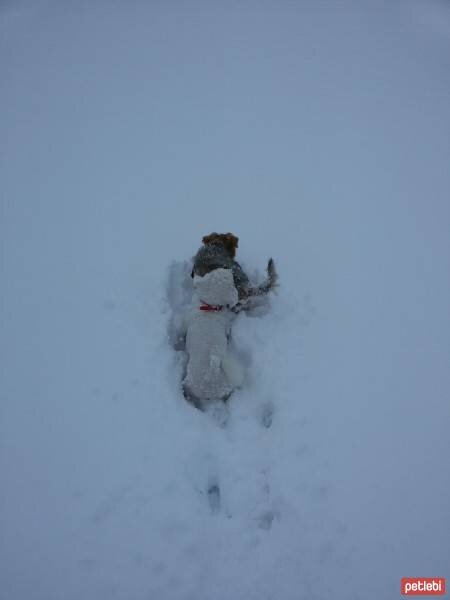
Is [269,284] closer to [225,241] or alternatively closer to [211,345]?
[225,241]

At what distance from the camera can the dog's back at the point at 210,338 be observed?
85.3 inches

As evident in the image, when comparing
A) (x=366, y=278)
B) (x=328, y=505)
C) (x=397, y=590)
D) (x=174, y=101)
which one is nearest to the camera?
(x=397, y=590)

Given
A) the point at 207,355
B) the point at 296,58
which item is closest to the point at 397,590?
the point at 207,355

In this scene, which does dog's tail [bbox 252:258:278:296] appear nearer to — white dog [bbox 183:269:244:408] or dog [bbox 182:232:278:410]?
dog [bbox 182:232:278:410]

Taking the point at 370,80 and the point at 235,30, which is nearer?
the point at 370,80

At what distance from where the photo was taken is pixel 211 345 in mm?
2189

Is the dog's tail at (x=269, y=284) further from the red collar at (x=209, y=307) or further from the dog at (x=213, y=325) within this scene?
the red collar at (x=209, y=307)

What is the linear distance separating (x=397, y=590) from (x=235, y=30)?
5.84 meters

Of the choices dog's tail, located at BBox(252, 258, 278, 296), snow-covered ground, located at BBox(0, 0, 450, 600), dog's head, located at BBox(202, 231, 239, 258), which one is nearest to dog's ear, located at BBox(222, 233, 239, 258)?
dog's head, located at BBox(202, 231, 239, 258)

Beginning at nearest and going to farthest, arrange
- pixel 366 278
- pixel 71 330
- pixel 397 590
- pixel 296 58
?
pixel 397 590 → pixel 71 330 → pixel 366 278 → pixel 296 58

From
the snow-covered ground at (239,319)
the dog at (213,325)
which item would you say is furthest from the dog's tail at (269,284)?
the snow-covered ground at (239,319)

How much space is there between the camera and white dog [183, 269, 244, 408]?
2.17 m

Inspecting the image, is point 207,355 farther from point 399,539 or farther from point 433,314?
point 433,314

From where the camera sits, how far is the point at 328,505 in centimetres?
213
